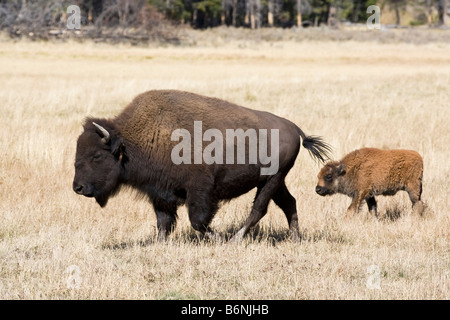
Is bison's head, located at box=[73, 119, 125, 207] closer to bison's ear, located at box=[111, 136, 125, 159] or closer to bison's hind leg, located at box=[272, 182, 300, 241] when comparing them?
bison's ear, located at box=[111, 136, 125, 159]

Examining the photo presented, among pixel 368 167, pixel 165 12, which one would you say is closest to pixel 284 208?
pixel 368 167

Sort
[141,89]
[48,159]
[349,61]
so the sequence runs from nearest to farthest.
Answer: [48,159]
[141,89]
[349,61]

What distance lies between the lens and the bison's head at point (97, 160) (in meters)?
7.38

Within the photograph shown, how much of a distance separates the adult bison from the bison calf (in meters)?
A: 1.77

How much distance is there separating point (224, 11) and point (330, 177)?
73392 mm

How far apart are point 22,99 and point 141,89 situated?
4.61 meters

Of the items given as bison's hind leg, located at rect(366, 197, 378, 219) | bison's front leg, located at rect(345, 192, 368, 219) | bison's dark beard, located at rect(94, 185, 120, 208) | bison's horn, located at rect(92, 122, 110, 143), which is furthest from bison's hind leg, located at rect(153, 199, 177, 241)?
bison's hind leg, located at rect(366, 197, 378, 219)

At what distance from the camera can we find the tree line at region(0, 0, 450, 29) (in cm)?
5306

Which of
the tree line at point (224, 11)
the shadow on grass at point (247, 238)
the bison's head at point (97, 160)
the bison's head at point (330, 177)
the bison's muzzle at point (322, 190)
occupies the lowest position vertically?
the shadow on grass at point (247, 238)

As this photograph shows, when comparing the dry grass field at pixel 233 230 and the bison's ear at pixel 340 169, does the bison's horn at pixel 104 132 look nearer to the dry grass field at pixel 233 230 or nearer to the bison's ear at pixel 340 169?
the dry grass field at pixel 233 230

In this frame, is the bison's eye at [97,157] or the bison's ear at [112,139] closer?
the bison's ear at [112,139]

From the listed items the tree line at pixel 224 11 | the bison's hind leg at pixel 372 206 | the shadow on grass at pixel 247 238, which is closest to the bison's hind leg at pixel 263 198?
the shadow on grass at pixel 247 238
